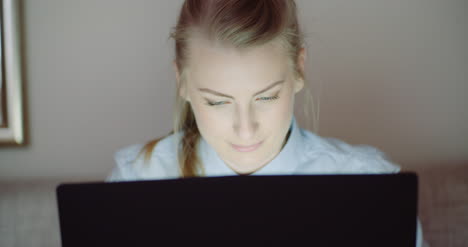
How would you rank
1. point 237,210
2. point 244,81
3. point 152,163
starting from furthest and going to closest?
1. point 152,163
2. point 244,81
3. point 237,210

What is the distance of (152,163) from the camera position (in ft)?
3.07

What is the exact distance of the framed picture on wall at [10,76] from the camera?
1.17 meters

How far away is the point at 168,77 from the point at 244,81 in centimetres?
67

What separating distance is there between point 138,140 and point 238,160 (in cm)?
64

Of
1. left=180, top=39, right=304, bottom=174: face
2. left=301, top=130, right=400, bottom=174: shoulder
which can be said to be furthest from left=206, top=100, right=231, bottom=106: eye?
left=301, top=130, right=400, bottom=174: shoulder

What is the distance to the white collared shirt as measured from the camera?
869 millimetres

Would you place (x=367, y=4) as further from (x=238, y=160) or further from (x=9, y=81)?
(x=9, y=81)

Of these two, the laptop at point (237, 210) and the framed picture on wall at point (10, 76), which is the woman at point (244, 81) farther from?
the framed picture on wall at point (10, 76)

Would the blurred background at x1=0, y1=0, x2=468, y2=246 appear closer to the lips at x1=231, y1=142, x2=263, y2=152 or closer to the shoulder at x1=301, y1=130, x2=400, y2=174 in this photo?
the shoulder at x1=301, y1=130, x2=400, y2=174

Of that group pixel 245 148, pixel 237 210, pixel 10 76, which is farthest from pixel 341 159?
pixel 10 76

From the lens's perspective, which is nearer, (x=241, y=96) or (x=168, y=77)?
(x=241, y=96)

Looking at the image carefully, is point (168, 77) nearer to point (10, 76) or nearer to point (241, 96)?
point (10, 76)

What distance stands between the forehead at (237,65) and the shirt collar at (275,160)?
202mm

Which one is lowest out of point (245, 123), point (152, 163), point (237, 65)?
point (152, 163)
